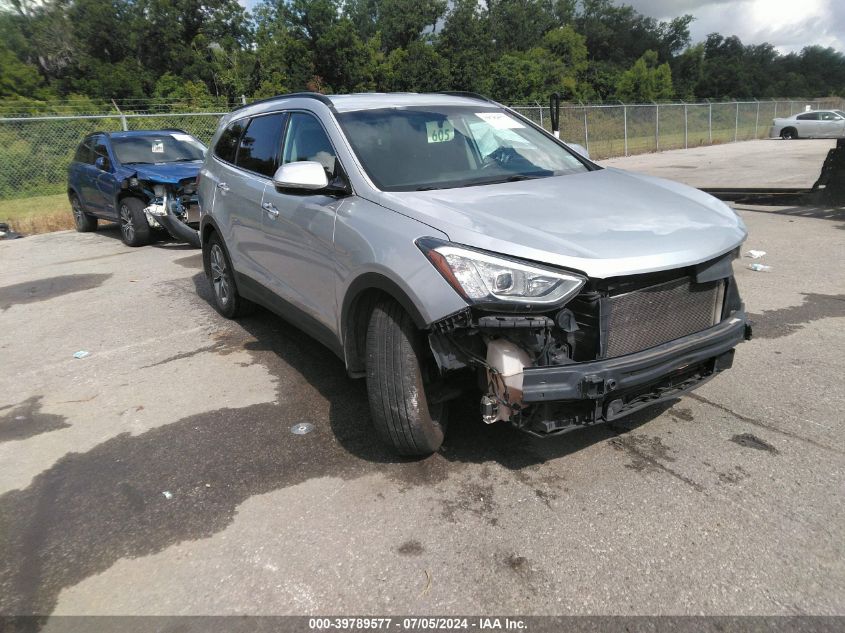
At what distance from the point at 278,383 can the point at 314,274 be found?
1.10m

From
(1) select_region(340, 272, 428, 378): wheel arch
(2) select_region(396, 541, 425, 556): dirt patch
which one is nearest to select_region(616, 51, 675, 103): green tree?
(1) select_region(340, 272, 428, 378): wheel arch

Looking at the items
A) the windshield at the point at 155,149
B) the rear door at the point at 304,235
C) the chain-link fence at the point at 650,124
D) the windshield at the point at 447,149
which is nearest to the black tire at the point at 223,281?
the rear door at the point at 304,235

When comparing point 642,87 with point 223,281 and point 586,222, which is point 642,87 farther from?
point 586,222

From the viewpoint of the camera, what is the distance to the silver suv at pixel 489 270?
9.04 ft

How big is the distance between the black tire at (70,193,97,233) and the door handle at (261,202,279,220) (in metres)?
9.46

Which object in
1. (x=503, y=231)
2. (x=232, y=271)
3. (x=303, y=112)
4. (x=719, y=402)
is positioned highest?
(x=303, y=112)

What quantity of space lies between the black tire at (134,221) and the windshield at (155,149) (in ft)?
2.65

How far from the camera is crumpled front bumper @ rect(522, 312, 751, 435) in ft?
8.87

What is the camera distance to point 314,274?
392 centimetres

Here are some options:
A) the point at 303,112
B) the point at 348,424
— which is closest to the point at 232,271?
the point at 303,112

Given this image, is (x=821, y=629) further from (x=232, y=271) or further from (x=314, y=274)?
(x=232, y=271)

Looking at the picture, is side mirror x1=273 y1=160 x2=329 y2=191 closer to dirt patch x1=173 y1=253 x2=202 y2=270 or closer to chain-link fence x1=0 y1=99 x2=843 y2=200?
dirt patch x1=173 y1=253 x2=202 y2=270

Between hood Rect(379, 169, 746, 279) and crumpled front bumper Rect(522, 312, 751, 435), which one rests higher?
hood Rect(379, 169, 746, 279)

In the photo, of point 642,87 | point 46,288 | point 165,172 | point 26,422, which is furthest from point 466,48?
point 26,422
